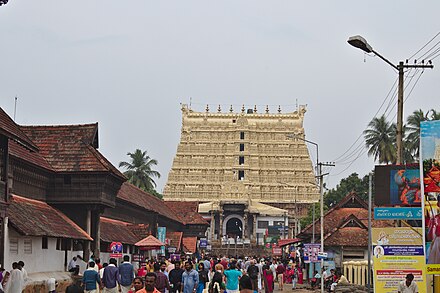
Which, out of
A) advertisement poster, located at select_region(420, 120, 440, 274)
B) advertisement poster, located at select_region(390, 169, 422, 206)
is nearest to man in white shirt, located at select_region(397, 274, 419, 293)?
advertisement poster, located at select_region(420, 120, 440, 274)

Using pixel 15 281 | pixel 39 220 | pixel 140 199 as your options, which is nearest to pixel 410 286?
pixel 15 281

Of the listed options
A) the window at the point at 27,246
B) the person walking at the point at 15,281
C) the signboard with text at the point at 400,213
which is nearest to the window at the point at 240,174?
the window at the point at 27,246

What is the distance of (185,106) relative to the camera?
126m

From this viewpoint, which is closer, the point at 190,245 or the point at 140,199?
the point at 140,199

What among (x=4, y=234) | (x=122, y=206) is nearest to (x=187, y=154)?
(x=122, y=206)

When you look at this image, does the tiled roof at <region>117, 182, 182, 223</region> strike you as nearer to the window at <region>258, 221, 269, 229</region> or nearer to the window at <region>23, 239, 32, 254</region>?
the window at <region>23, 239, 32, 254</region>

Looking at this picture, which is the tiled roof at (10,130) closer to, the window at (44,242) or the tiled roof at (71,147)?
the window at (44,242)

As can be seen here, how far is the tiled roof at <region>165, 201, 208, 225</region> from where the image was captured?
81562 millimetres

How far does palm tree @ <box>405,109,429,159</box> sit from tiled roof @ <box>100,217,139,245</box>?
2837 cm

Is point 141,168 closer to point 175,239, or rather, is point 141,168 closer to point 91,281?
point 175,239

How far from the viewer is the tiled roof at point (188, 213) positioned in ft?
268

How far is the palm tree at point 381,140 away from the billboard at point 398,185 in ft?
174

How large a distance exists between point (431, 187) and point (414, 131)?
176 ft

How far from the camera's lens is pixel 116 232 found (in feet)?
158
